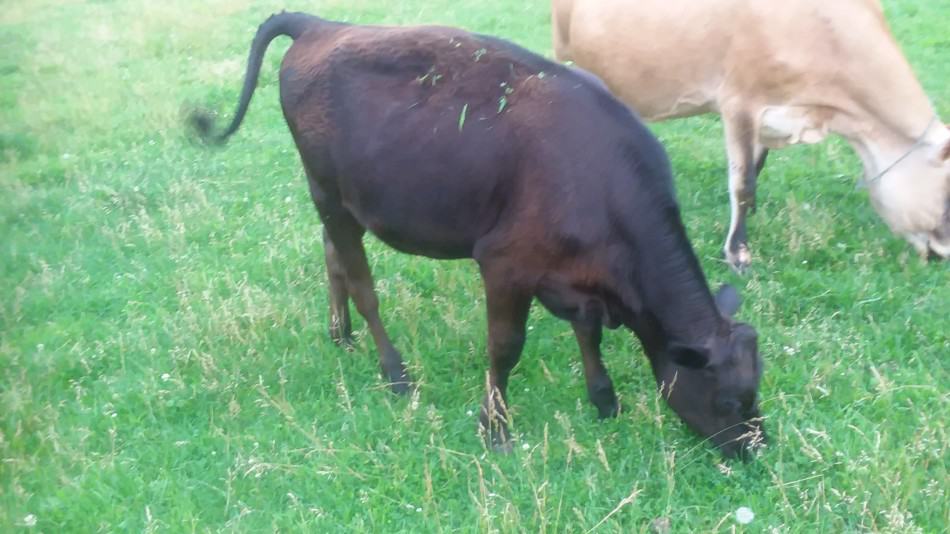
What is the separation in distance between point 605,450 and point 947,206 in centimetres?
301

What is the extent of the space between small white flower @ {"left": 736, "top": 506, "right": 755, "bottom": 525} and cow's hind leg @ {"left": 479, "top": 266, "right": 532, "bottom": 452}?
3.43 ft

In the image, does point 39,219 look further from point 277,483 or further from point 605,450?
point 605,450

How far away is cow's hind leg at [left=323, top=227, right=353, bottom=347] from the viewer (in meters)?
4.82

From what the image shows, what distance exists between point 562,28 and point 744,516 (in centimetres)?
529

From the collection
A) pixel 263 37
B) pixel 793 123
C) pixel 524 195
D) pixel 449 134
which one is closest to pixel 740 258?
pixel 793 123

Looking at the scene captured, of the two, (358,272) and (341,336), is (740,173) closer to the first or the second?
(358,272)

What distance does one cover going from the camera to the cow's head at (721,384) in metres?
3.41

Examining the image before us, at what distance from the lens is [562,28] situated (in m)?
7.66

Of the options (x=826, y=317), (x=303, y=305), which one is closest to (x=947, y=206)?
(x=826, y=317)

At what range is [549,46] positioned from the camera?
423 inches

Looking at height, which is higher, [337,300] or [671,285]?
[671,285]

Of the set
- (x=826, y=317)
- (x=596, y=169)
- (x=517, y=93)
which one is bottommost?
(x=826, y=317)

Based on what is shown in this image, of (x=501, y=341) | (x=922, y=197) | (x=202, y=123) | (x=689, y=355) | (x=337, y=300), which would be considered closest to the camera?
(x=689, y=355)

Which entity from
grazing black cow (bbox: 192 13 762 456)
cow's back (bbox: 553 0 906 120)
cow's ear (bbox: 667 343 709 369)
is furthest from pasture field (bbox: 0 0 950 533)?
cow's back (bbox: 553 0 906 120)
